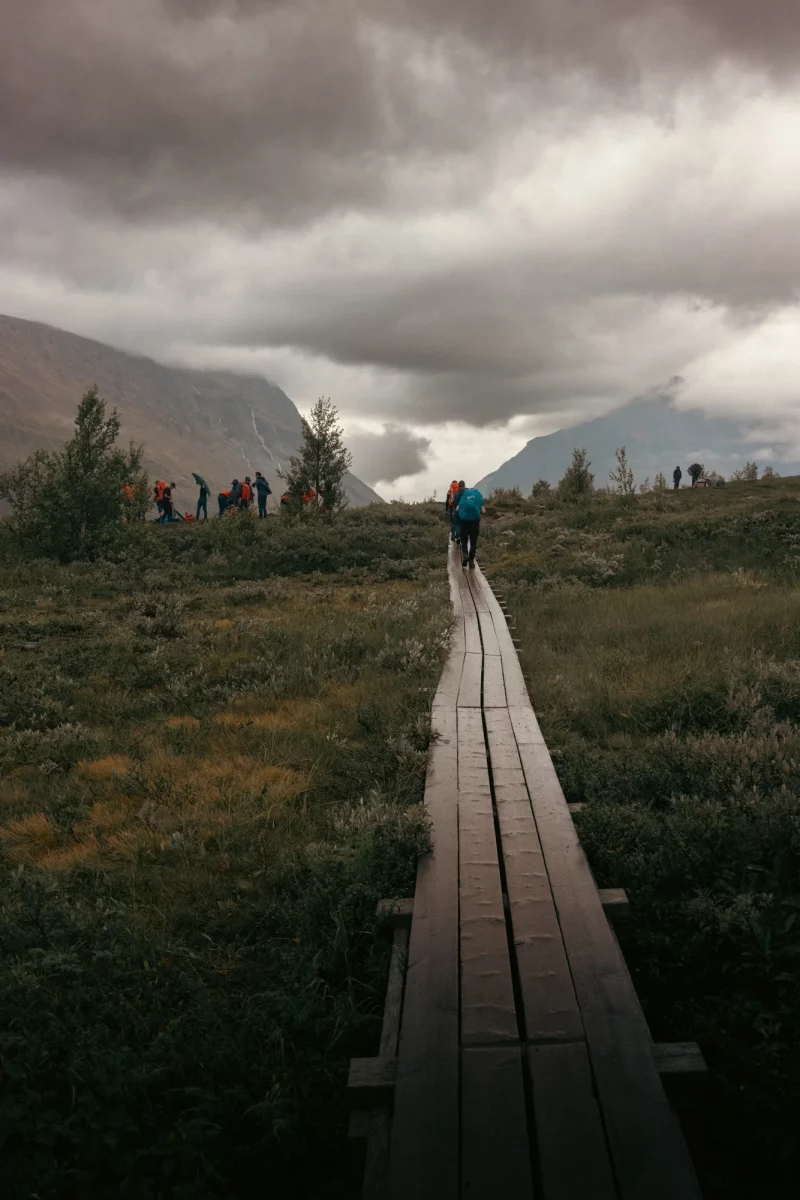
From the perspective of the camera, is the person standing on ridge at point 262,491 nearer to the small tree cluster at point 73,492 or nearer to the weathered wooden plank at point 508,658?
the small tree cluster at point 73,492

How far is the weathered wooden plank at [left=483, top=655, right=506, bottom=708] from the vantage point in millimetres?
9664

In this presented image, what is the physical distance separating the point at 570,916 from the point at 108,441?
85.0ft

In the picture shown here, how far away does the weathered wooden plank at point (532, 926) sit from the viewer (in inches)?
151

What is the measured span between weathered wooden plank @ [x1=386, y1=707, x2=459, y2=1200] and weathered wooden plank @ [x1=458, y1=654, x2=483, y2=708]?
3.85m

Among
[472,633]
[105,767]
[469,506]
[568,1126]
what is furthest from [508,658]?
[469,506]

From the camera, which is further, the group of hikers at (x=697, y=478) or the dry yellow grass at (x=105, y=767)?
the group of hikers at (x=697, y=478)

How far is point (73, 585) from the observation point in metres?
19.4

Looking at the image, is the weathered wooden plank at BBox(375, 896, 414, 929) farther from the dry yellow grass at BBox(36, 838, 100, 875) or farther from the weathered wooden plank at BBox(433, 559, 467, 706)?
the weathered wooden plank at BBox(433, 559, 467, 706)

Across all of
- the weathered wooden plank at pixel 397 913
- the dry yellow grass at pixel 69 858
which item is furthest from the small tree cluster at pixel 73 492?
the weathered wooden plank at pixel 397 913

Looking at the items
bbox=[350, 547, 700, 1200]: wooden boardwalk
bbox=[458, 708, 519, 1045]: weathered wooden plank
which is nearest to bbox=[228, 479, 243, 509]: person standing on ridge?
bbox=[458, 708, 519, 1045]: weathered wooden plank

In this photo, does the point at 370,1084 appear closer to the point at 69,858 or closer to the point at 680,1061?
the point at 680,1061

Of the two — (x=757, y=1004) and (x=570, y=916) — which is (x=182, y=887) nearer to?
(x=570, y=916)

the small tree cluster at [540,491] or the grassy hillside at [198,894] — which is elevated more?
the small tree cluster at [540,491]

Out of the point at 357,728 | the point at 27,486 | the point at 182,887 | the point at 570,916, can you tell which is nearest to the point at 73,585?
the point at 27,486
